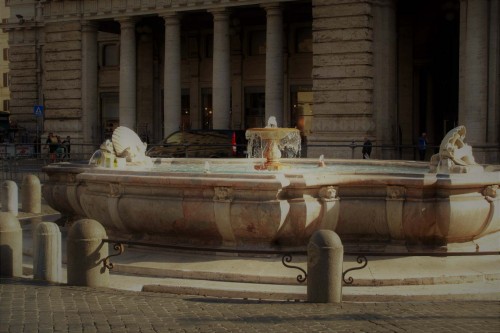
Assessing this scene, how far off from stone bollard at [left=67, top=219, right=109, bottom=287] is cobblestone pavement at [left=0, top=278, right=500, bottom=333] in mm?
278

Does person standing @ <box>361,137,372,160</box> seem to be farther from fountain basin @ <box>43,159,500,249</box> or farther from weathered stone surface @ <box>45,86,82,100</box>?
fountain basin @ <box>43,159,500,249</box>

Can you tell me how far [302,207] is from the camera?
13188mm

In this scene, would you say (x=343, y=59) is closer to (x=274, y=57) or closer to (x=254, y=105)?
(x=274, y=57)

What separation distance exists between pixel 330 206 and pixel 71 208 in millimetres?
6487

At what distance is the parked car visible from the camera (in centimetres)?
3384

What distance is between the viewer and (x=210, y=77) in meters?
52.9

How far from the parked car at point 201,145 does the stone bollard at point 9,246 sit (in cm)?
1985

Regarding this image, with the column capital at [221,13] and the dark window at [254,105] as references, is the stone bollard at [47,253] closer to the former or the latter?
the column capital at [221,13]

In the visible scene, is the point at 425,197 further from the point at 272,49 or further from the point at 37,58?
the point at 37,58

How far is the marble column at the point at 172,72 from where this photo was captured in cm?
4475

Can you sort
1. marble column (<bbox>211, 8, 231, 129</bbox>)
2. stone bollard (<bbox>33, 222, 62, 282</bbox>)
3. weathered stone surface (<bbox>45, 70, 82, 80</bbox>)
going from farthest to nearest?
1. weathered stone surface (<bbox>45, 70, 82, 80</bbox>)
2. marble column (<bbox>211, 8, 231, 129</bbox>)
3. stone bollard (<bbox>33, 222, 62, 282</bbox>)

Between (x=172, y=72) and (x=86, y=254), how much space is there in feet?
111

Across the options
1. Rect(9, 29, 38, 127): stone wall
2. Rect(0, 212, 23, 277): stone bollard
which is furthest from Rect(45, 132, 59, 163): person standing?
Rect(0, 212, 23, 277): stone bollard

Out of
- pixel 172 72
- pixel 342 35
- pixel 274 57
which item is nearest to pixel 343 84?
pixel 342 35
